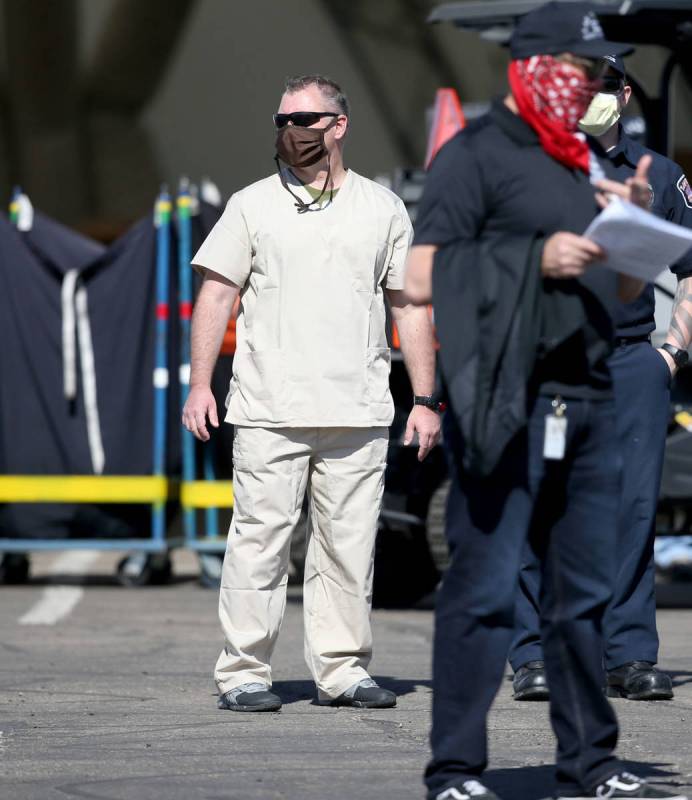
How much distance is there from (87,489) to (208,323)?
4.88 meters

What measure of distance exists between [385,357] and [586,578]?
2.05 meters

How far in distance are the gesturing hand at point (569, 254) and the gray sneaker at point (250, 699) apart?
2349 millimetres

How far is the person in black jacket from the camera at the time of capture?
4262 millimetres

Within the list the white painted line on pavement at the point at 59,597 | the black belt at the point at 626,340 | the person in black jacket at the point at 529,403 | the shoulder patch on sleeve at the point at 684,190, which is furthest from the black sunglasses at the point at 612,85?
the white painted line on pavement at the point at 59,597

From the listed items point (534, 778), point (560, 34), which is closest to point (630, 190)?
point (560, 34)

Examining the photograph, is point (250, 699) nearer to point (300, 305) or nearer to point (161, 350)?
point (300, 305)

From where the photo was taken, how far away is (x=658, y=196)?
6578mm

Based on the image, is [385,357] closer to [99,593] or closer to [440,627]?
[440,627]

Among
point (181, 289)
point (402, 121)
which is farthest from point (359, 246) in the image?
point (402, 121)

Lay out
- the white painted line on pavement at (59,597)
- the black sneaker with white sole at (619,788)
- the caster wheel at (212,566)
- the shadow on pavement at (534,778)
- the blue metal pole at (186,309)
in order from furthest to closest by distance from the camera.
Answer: the caster wheel at (212,566), the blue metal pole at (186,309), the white painted line on pavement at (59,597), the shadow on pavement at (534,778), the black sneaker with white sole at (619,788)

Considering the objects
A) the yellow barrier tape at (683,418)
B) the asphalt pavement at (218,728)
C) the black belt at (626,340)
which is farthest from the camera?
the yellow barrier tape at (683,418)

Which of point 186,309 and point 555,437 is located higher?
point 555,437

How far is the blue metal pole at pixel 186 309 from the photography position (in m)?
10.8

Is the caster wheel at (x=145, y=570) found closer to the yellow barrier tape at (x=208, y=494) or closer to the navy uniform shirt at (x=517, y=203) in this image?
the yellow barrier tape at (x=208, y=494)
